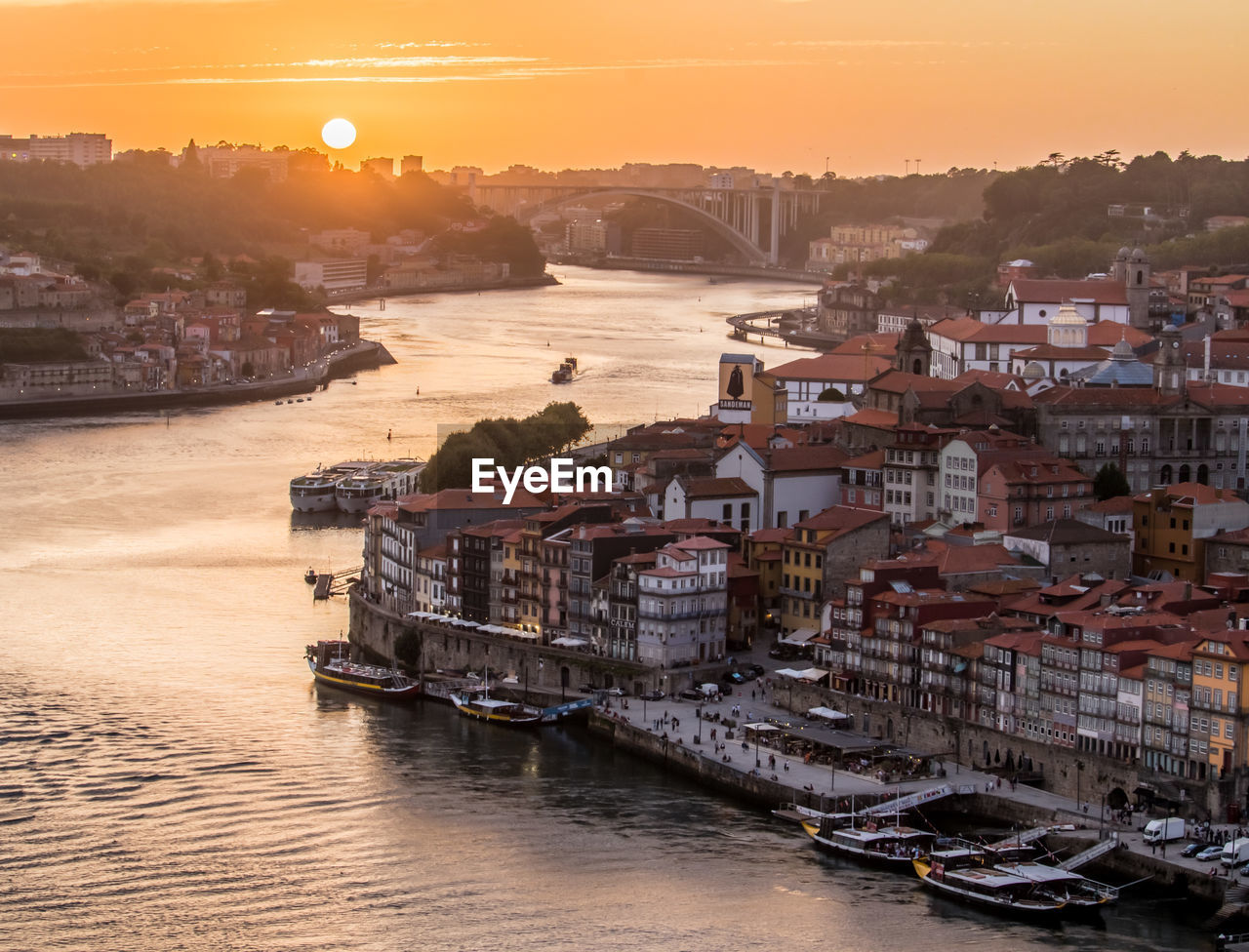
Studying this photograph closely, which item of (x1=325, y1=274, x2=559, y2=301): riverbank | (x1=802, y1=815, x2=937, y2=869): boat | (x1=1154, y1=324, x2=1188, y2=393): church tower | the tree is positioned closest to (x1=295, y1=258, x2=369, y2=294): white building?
(x1=325, y1=274, x2=559, y2=301): riverbank

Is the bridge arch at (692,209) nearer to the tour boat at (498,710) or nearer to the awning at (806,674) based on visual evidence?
the tour boat at (498,710)

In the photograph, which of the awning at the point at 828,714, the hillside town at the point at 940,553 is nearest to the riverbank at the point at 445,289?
the hillside town at the point at 940,553

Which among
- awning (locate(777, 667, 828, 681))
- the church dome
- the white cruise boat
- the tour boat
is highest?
the church dome

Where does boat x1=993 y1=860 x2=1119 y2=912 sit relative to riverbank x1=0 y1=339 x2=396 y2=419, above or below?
below

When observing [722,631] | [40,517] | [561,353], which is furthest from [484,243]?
[722,631]

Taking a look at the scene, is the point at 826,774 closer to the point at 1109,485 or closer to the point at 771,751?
the point at 771,751

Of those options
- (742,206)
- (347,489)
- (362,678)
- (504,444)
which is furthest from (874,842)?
(742,206)

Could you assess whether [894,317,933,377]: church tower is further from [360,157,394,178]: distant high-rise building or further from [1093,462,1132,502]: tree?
[360,157,394,178]: distant high-rise building
